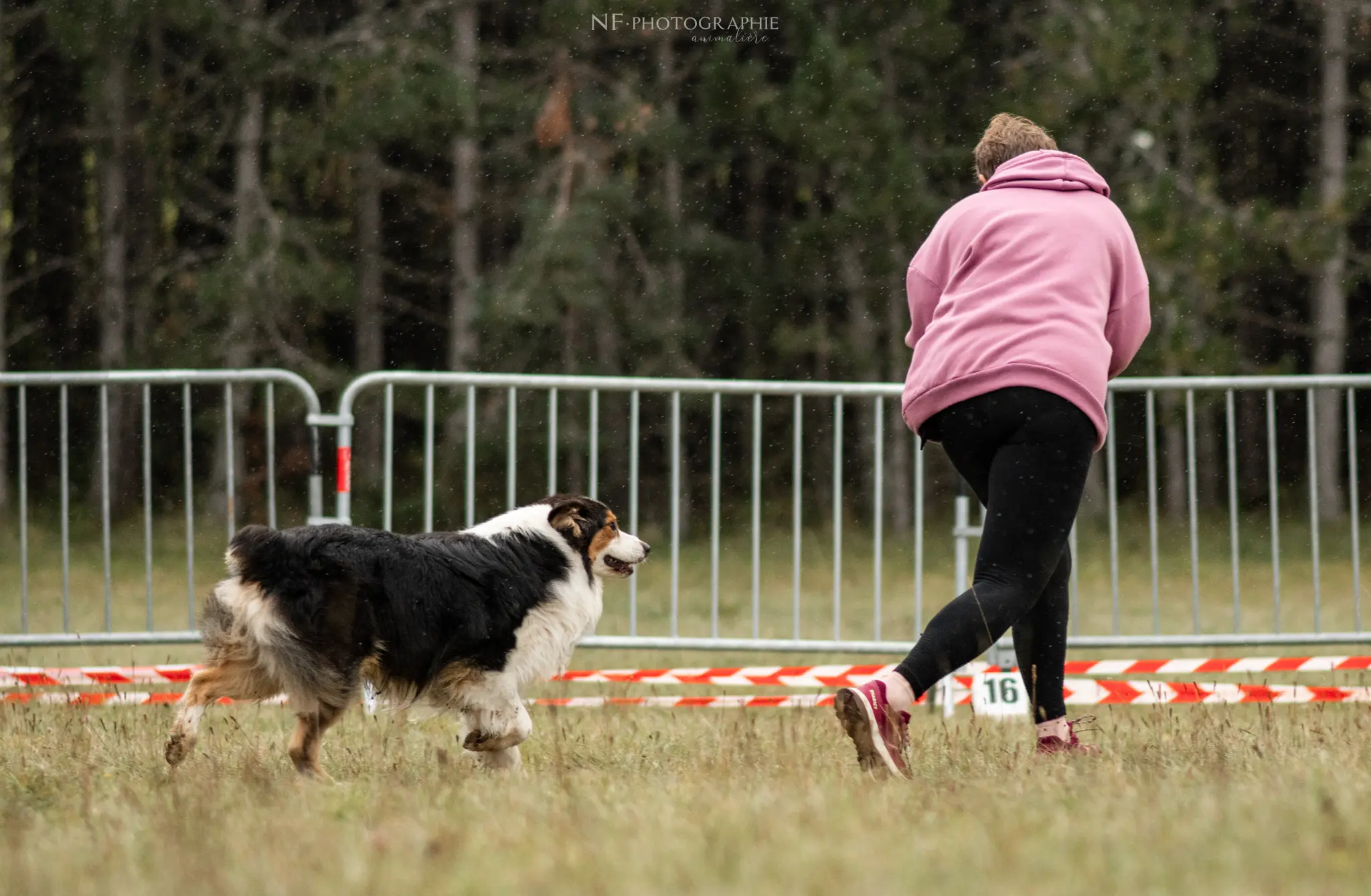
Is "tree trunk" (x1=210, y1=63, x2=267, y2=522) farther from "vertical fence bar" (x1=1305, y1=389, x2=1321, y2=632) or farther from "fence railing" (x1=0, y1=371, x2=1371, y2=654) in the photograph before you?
"vertical fence bar" (x1=1305, y1=389, x2=1321, y2=632)

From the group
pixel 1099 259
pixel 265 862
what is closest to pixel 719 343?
pixel 1099 259

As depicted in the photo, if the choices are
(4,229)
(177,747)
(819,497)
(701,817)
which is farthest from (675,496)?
(4,229)

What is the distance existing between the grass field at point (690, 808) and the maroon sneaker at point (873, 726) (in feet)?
0.37

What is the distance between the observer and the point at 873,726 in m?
3.90

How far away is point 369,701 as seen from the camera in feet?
19.5

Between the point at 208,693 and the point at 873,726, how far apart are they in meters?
1.92

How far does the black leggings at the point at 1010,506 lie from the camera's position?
4.03 m

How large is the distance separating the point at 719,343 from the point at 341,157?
5.18 metres

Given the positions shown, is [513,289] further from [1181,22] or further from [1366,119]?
[1366,119]

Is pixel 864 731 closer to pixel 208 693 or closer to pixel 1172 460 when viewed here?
pixel 208 693

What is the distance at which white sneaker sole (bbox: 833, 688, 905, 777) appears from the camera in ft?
12.8

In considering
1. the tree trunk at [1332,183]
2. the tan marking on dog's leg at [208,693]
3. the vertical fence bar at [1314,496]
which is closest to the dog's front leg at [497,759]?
the tan marking on dog's leg at [208,693]

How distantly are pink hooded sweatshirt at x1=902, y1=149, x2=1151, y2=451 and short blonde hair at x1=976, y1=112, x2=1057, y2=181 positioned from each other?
112 mm

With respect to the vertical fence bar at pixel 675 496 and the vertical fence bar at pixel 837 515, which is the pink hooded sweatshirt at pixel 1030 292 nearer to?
the vertical fence bar at pixel 837 515
